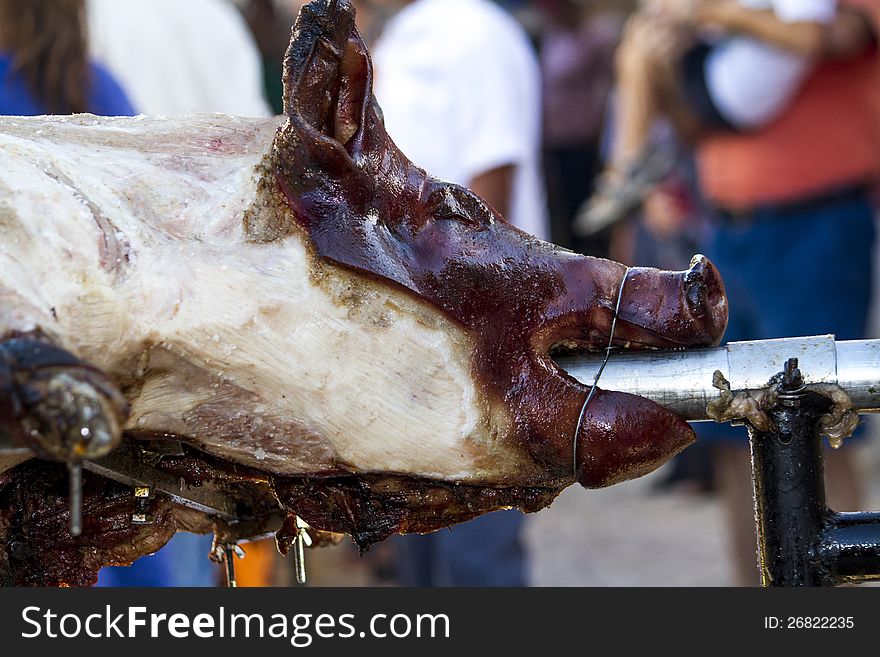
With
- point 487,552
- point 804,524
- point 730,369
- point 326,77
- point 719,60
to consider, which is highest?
point 719,60

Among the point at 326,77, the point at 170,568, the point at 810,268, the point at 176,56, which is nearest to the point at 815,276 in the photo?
the point at 810,268

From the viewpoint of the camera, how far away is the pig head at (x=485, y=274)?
147cm

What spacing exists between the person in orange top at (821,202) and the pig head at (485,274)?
2.70 metres

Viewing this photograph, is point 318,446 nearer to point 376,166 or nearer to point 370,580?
point 376,166

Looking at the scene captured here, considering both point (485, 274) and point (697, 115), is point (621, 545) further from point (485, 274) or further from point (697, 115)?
point (485, 274)

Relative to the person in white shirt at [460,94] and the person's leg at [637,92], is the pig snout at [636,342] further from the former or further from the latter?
the person's leg at [637,92]

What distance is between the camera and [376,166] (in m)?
1.52

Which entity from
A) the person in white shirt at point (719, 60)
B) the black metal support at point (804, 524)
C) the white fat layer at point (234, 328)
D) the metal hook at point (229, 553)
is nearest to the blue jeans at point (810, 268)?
the person in white shirt at point (719, 60)

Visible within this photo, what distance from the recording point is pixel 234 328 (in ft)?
4.72

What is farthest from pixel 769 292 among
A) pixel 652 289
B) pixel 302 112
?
pixel 302 112

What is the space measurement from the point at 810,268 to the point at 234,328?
307cm

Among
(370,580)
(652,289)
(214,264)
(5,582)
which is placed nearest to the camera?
(214,264)

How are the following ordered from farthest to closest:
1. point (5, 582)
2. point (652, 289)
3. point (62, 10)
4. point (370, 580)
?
point (370, 580) → point (62, 10) → point (5, 582) → point (652, 289)

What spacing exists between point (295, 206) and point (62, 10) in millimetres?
1698
